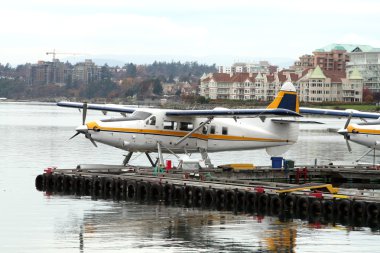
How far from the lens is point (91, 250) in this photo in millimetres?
22297

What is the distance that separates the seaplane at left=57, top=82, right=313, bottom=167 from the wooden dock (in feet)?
3.41

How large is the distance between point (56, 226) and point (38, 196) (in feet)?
22.3

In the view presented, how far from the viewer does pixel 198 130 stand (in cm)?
3609

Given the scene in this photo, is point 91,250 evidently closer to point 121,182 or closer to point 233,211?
point 233,211

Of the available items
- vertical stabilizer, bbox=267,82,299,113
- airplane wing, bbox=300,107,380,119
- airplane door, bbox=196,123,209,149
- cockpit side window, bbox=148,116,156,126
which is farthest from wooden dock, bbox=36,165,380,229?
airplane wing, bbox=300,107,380,119

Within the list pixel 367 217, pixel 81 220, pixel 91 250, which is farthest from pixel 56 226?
pixel 367 217

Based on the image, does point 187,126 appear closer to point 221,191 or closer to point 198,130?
point 198,130

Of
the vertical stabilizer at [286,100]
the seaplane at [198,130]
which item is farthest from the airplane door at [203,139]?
the vertical stabilizer at [286,100]

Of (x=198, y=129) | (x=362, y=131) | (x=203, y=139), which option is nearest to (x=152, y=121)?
(x=198, y=129)

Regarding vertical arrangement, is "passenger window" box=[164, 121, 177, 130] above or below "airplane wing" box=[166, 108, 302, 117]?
below

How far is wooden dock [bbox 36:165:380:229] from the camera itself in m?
→ 27.7

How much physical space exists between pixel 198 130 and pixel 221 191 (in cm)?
599

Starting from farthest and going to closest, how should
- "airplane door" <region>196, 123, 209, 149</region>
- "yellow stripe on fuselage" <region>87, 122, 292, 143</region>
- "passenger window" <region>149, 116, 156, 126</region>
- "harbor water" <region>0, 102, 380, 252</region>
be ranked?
"airplane door" <region>196, 123, 209, 149</region>, "passenger window" <region>149, 116, 156, 126</region>, "yellow stripe on fuselage" <region>87, 122, 292, 143</region>, "harbor water" <region>0, 102, 380, 252</region>

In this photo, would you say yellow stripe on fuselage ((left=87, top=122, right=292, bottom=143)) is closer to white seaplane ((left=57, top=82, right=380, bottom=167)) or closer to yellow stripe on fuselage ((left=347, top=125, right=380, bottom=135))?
white seaplane ((left=57, top=82, right=380, bottom=167))
